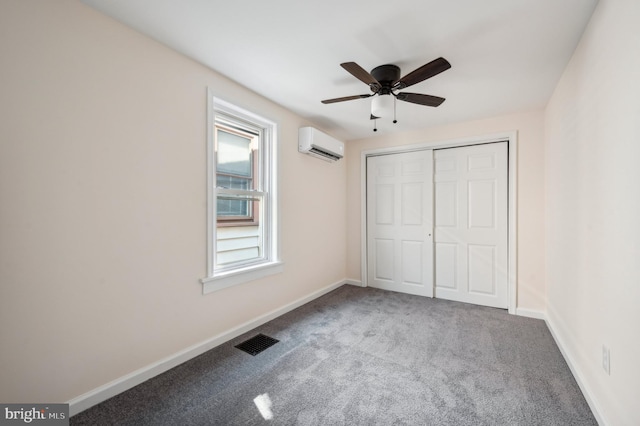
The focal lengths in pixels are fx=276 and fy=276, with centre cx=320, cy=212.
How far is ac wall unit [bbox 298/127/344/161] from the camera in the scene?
3395 millimetres

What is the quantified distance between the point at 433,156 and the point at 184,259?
3385 mm

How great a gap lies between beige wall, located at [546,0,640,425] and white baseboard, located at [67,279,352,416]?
2603mm

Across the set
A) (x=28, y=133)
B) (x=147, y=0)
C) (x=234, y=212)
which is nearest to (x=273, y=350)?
(x=234, y=212)

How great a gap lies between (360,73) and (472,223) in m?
2.65

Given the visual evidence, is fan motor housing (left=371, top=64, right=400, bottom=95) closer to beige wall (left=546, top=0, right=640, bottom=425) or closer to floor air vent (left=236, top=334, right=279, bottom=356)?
beige wall (left=546, top=0, right=640, bottom=425)

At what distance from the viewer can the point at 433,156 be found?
12.8ft

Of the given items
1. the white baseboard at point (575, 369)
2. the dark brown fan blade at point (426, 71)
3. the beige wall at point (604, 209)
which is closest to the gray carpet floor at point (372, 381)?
the white baseboard at point (575, 369)

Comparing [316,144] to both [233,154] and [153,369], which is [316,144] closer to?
[233,154]

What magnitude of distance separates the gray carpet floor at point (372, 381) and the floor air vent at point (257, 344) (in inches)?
2.4

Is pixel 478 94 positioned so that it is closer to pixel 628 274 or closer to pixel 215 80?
pixel 628 274

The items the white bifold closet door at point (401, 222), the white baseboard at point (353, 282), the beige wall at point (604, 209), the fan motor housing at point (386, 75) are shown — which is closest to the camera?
the beige wall at point (604, 209)

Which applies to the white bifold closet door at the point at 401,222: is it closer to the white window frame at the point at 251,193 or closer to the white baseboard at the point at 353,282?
the white baseboard at the point at 353,282

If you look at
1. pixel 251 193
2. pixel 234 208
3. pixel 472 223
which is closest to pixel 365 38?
pixel 251 193

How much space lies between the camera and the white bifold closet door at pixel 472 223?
3459 mm
